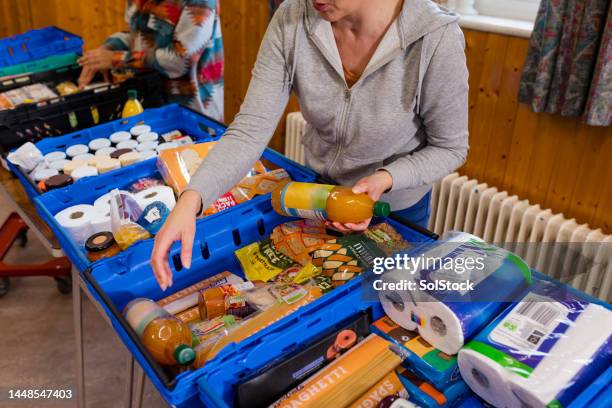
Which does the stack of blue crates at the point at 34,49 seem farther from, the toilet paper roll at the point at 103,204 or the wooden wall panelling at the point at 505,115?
the wooden wall panelling at the point at 505,115

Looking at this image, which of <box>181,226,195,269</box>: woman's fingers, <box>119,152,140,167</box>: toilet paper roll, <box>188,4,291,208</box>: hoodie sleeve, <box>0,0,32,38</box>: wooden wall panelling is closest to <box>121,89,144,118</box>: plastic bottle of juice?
<box>119,152,140,167</box>: toilet paper roll

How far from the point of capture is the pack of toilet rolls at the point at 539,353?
806 millimetres

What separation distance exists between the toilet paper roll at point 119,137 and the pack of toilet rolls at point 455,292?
119cm

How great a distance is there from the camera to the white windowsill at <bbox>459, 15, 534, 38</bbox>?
7.39 feet

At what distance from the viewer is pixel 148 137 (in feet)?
6.23

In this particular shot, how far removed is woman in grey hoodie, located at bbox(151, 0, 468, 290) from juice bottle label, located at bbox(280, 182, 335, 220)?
75 millimetres

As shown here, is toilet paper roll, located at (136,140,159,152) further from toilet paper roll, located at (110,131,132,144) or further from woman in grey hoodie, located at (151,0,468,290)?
woman in grey hoodie, located at (151,0,468,290)

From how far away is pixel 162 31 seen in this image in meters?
2.08

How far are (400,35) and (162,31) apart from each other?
3.92 feet

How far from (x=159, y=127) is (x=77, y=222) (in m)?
0.75

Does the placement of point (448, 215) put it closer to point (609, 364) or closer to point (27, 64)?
point (609, 364)

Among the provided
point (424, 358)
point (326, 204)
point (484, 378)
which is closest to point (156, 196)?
point (326, 204)

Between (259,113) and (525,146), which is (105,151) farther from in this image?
(525,146)

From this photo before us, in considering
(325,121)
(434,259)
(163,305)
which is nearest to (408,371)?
(434,259)
